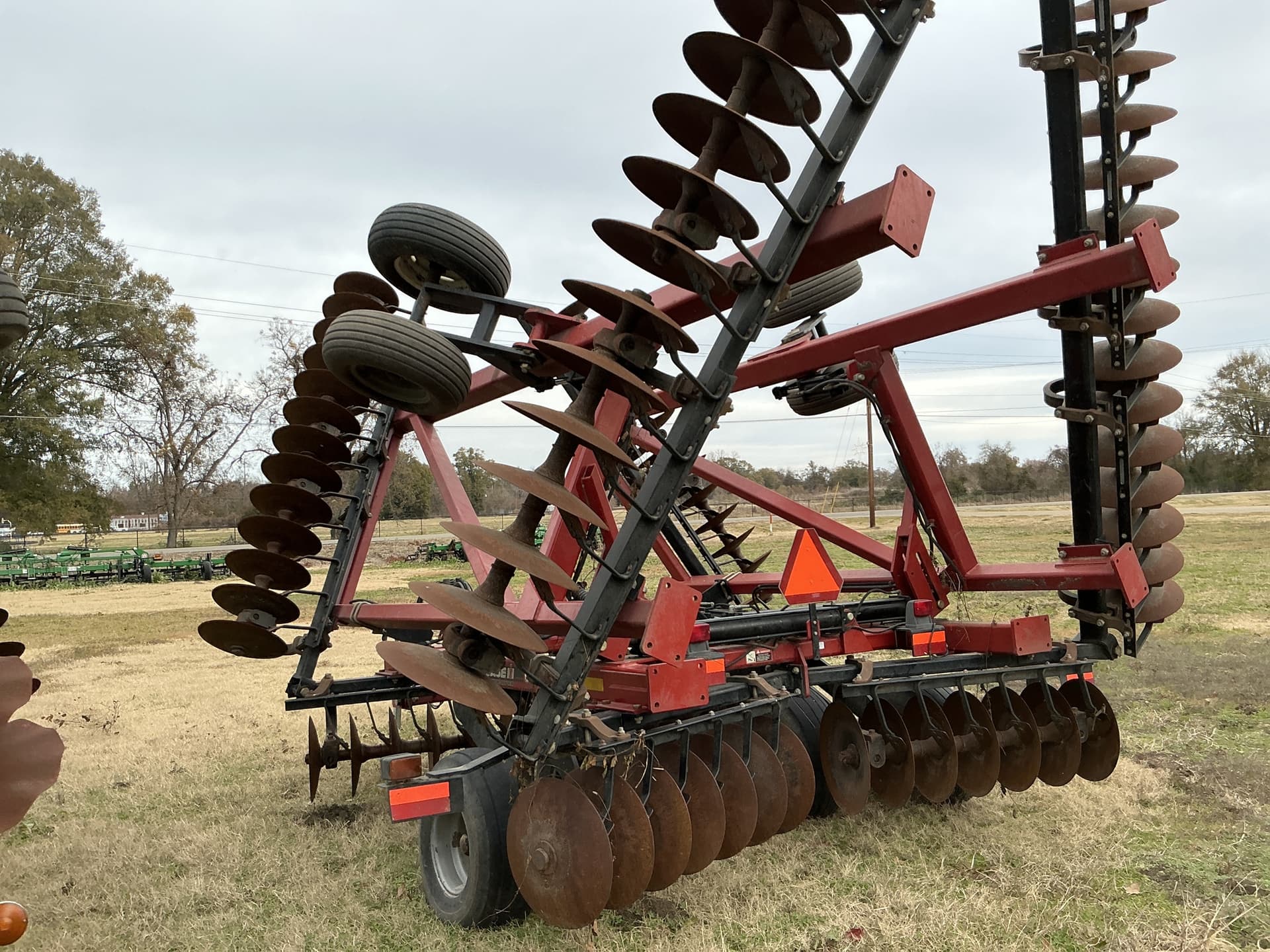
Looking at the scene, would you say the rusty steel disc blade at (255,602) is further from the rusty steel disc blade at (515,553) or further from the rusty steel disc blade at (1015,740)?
the rusty steel disc blade at (1015,740)

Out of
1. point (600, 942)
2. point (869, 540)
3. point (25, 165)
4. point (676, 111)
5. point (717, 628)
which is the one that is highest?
point (25, 165)

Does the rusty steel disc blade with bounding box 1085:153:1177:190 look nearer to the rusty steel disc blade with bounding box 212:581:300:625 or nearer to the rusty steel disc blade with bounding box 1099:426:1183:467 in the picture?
the rusty steel disc blade with bounding box 1099:426:1183:467

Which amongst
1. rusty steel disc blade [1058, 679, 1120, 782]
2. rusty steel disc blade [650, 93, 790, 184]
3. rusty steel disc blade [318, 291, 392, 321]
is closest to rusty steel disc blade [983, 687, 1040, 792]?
rusty steel disc blade [1058, 679, 1120, 782]

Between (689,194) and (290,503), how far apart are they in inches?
122

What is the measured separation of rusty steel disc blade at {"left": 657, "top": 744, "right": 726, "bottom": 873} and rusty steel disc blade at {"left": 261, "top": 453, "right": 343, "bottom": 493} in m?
2.55

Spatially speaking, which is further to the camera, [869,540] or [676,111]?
[869,540]

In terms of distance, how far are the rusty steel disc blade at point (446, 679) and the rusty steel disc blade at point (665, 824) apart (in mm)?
558

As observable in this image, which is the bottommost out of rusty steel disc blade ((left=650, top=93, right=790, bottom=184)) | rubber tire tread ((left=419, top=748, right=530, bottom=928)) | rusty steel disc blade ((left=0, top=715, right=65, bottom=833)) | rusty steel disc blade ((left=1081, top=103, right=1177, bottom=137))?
rubber tire tread ((left=419, top=748, right=530, bottom=928))

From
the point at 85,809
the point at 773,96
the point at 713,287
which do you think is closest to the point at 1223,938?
the point at 713,287

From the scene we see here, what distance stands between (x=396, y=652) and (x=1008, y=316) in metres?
2.54

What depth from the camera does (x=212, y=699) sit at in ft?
25.0

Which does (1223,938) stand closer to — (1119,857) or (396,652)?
(1119,857)

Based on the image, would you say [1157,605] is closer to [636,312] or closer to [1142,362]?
[1142,362]

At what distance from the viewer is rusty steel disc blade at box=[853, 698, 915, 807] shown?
3.67 m
